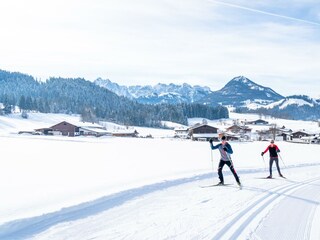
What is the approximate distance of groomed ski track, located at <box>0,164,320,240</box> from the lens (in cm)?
800

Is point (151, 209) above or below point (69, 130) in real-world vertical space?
below

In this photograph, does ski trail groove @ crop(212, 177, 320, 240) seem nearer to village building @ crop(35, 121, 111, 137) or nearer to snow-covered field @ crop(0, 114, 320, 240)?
snow-covered field @ crop(0, 114, 320, 240)

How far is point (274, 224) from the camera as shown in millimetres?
9133

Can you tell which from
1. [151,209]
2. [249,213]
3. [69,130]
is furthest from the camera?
[69,130]

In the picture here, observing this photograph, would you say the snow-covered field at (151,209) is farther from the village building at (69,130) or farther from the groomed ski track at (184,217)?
the village building at (69,130)

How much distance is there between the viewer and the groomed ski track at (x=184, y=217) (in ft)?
26.2

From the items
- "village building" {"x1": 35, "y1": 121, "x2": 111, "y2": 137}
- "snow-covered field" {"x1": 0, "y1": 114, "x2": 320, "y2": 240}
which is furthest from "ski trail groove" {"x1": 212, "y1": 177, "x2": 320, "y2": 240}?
"village building" {"x1": 35, "y1": 121, "x2": 111, "y2": 137}

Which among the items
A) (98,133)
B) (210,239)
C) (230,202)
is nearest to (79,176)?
(230,202)

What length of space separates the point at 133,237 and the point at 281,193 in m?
7.84

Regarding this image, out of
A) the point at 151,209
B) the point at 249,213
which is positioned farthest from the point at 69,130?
the point at 249,213

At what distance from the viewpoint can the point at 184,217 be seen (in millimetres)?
9508

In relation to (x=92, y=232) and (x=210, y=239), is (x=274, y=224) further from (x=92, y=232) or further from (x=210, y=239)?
(x=92, y=232)

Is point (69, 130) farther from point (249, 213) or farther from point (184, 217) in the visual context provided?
point (184, 217)

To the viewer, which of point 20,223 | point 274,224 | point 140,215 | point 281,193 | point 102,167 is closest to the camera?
point 20,223
